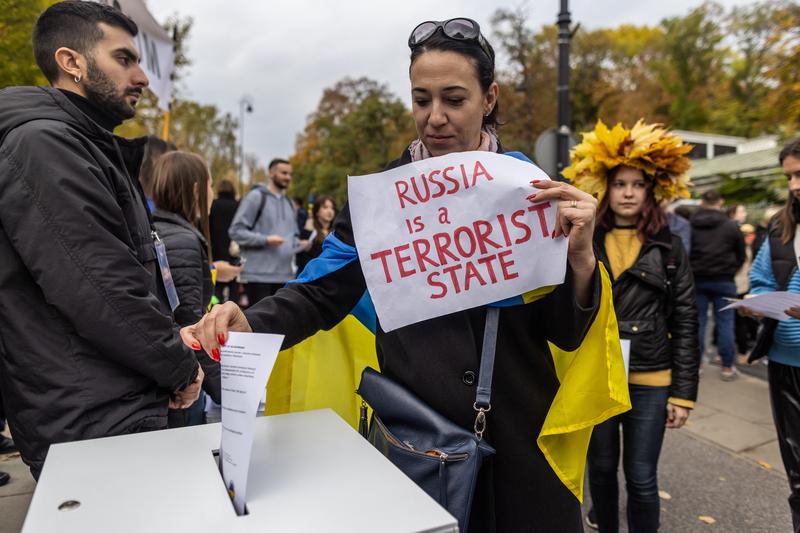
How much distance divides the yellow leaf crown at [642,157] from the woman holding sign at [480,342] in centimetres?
160

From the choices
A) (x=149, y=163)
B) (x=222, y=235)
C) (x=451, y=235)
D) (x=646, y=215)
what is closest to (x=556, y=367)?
(x=451, y=235)

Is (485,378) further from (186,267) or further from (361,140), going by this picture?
(361,140)

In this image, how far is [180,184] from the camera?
9.45 feet

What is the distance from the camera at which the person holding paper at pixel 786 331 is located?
2598 millimetres

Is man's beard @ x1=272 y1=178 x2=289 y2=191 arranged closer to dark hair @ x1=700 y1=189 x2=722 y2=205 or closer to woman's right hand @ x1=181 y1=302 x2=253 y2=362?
dark hair @ x1=700 y1=189 x2=722 y2=205

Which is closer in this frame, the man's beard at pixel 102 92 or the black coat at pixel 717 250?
the man's beard at pixel 102 92

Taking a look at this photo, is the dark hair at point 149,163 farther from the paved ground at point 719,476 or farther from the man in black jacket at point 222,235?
the man in black jacket at point 222,235

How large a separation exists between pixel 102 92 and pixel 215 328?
1.10m

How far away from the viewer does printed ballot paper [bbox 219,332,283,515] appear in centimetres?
98

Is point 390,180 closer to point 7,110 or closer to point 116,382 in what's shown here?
point 116,382

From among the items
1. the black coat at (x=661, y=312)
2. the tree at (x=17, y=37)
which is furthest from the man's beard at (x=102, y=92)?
the black coat at (x=661, y=312)

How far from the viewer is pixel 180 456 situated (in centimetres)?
113

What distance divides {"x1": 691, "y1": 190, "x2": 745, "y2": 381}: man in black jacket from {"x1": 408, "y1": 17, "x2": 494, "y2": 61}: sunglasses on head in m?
5.90

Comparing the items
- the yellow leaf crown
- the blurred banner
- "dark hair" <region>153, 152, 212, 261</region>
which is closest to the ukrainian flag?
"dark hair" <region>153, 152, 212, 261</region>
